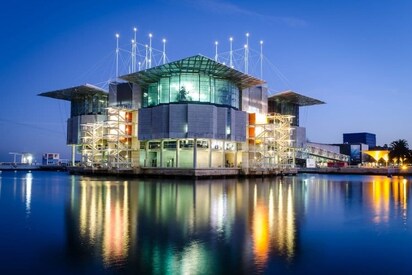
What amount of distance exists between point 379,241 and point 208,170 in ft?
190

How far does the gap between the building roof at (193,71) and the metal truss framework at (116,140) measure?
8.90 meters

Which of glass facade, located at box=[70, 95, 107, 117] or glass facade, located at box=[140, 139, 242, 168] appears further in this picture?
glass facade, located at box=[70, 95, 107, 117]

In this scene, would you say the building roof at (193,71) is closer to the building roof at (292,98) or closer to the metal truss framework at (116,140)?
the metal truss framework at (116,140)

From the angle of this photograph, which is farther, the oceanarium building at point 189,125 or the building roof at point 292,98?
the building roof at point 292,98

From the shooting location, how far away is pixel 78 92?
4323 inches

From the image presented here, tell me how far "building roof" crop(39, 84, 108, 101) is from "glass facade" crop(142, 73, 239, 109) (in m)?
26.0

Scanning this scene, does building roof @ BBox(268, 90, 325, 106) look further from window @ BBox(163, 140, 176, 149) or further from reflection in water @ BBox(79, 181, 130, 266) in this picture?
reflection in water @ BBox(79, 181, 130, 266)

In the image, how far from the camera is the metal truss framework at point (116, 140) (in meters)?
88.2

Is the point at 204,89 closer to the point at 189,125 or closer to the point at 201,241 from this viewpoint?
the point at 189,125

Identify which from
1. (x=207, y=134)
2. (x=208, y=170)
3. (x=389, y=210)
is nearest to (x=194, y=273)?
(x=389, y=210)

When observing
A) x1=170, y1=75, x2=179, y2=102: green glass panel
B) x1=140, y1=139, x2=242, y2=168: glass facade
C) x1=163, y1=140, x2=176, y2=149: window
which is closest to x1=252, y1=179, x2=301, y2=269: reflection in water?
x1=140, y1=139, x2=242, y2=168: glass facade

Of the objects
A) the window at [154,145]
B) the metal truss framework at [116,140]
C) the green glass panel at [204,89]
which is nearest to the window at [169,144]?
the window at [154,145]

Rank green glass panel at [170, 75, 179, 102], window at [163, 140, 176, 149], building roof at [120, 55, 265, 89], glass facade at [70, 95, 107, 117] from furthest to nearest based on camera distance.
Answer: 1. glass facade at [70, 95, 107, 117]
2. green glass panel at [170, 75, 179, 102]
3. window at [163, 140, 176, 149]
4. building roof at [120, 55, 265, 89]

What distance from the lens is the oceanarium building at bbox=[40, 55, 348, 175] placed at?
7894cm
